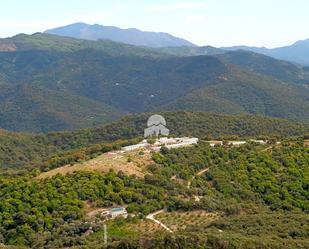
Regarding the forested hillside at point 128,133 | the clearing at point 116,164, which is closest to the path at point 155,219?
the clearing at point 116,164

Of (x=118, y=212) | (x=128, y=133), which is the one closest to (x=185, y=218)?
(x=118, y=212)

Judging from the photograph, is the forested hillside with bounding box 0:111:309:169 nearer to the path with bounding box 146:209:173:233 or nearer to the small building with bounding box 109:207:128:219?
the path with bounding box 146:209:173:233

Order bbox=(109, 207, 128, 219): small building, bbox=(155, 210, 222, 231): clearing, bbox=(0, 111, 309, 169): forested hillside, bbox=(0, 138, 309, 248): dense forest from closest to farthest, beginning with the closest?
1. bbox=(0, 138, 309, 248): dense forest
2. bbox=(155, 210, 222, 231): clearing
3. bbox=(109, 207, 128, 219): small building
4. bbox=(0, 111, 309, 169): forested hillside

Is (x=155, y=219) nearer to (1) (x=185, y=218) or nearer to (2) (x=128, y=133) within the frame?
(1) (x=185, y=218)

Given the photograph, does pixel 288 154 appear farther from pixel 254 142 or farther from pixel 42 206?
pixel 42 206

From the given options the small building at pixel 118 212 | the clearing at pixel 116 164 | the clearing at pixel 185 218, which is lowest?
the clearing at pixel 185 218

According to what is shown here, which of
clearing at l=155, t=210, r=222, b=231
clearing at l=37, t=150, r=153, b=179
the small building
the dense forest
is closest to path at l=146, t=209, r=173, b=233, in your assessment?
clearing at l=155, t=210, r=222, b=231

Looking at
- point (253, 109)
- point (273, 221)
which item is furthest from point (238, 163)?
point (253, 109)

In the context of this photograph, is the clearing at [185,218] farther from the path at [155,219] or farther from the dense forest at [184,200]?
the dense forest at [184,200]

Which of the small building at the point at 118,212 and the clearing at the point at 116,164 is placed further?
the clearing at the point at 116,164
